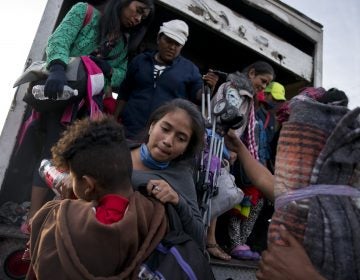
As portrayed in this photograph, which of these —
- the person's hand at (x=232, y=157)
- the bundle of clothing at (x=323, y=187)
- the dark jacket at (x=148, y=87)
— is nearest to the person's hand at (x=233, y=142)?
the person's hand at (x=232, y=157)

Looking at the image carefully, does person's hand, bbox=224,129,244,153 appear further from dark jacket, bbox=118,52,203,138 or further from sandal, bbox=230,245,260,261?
sandal, bbox=230,245,260,261

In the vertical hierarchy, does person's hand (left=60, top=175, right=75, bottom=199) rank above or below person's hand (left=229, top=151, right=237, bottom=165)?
below

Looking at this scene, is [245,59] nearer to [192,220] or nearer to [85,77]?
[85,77]

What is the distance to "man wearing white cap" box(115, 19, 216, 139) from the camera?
9.18ft

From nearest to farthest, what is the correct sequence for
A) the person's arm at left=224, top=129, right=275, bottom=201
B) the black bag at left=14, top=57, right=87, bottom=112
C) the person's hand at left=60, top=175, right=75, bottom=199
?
the person's hand at left=60, top=175, right=75, bottom=199, the person's arm at left=224, top=129, right=275, bottom=201, the black bag at left=14, top=57, right=87, bottom=112

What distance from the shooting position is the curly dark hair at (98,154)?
4.22 ft

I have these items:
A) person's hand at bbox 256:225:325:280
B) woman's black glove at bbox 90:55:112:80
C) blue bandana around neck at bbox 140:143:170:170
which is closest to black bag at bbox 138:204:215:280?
person's hand at bbox 256:225:325:280

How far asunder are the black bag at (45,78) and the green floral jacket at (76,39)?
0.26 feet

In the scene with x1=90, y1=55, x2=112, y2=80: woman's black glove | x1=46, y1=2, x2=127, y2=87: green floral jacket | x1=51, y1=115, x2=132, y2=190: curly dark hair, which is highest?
x1=46, y1=2, x2=127, y2=87: green floral jacket

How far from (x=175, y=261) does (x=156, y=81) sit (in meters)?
1.87

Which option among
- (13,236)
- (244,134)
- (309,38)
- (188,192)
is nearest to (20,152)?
(13,236)

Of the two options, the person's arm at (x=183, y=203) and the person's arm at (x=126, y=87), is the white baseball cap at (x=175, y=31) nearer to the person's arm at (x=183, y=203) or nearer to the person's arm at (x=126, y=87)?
the person's arm at (x=126, y=87)

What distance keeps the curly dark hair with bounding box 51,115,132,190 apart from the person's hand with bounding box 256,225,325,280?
0.61 metres

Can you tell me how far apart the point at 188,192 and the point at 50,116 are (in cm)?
113
